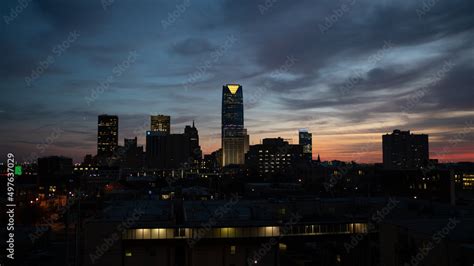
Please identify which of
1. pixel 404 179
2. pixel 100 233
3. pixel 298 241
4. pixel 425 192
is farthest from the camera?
pixel 404 179

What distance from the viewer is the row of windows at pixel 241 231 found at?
3145 cm

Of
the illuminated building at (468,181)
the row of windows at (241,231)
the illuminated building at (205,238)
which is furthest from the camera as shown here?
the illuminated building at (468,181)

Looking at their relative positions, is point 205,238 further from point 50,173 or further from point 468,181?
point 50,173

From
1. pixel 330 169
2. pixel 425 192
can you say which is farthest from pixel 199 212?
pixel 330 169

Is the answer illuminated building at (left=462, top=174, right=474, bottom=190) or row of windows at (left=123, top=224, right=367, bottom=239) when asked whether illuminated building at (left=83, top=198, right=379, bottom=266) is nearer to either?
row of windows at (left=123, top=224, right=367, bottom=239)

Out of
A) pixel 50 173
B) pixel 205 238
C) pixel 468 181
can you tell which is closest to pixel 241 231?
pixel 205 238

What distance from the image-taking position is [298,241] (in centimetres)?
3453

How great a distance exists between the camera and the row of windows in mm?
31453

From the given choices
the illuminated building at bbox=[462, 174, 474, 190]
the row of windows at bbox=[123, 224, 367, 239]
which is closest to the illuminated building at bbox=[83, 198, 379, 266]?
the row of windows at bbox=[123, 224, 367, 239]

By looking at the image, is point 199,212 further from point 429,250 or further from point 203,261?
point 429,250

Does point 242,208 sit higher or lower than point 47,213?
higher

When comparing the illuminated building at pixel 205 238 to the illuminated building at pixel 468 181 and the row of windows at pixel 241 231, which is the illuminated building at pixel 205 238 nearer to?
the row of windows at pixel 241 231

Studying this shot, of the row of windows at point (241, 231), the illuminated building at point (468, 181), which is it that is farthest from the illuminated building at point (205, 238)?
the illuminated building at point (468, 181)

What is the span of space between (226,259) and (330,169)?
11235cm
